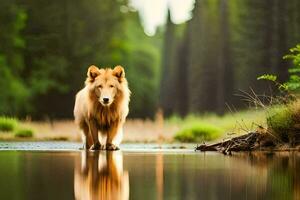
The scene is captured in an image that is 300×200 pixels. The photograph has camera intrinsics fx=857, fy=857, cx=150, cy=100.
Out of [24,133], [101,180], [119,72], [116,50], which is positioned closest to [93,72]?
[119,72]

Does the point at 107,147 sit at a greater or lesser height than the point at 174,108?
lesser

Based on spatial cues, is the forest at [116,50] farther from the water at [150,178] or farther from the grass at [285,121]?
the water at [150,178]

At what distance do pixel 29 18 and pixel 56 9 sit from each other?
1.48 metres

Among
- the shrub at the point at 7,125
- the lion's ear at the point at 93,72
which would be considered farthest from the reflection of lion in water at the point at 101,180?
the shrub at the point at 7,125

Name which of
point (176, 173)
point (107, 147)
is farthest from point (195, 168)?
point (107, 147)

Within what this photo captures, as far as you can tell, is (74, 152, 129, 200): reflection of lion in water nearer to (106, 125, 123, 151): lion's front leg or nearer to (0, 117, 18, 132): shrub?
(106, 125, 123, 151): lion's front leg

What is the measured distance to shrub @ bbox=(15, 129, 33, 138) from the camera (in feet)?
68.8

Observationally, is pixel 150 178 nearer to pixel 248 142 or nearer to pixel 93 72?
pixel 248 142

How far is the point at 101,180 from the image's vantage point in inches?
279

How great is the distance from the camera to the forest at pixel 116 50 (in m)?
34.8

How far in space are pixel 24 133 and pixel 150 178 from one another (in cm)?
1399

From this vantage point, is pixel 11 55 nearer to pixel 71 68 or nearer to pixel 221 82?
pixel 71 68

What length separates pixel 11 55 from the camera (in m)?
35.2

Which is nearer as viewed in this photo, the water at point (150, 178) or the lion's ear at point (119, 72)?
the water at point (150, 178)
